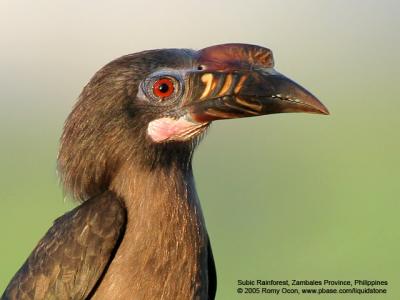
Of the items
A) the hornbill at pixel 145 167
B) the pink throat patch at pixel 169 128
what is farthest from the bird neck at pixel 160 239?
the pink throat patch at pixel 169 128

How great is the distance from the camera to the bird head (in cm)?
663

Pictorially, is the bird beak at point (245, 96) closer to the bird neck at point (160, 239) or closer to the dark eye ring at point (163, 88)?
the dark eye ring at point (163, 88)

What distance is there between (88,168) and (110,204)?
1.16ft

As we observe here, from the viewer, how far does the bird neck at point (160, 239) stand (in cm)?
666

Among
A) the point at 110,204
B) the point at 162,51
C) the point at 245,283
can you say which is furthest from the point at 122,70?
the point at 245,283

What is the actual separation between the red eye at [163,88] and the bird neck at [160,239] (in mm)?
493

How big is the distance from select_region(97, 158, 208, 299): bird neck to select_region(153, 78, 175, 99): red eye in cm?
49

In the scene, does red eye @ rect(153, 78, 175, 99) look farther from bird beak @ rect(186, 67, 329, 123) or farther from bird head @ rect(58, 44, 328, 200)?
bird beak @ rect(186, 67, 329, 123)

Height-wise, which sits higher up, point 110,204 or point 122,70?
point 122,70

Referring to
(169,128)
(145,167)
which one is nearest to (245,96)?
(169,128)

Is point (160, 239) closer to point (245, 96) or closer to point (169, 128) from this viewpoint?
point (169, 128)

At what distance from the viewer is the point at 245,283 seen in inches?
444

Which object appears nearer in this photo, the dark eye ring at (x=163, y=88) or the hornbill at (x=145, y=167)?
the hornbill at (x=145, y=167)

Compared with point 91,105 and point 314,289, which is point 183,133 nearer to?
point 91,105
